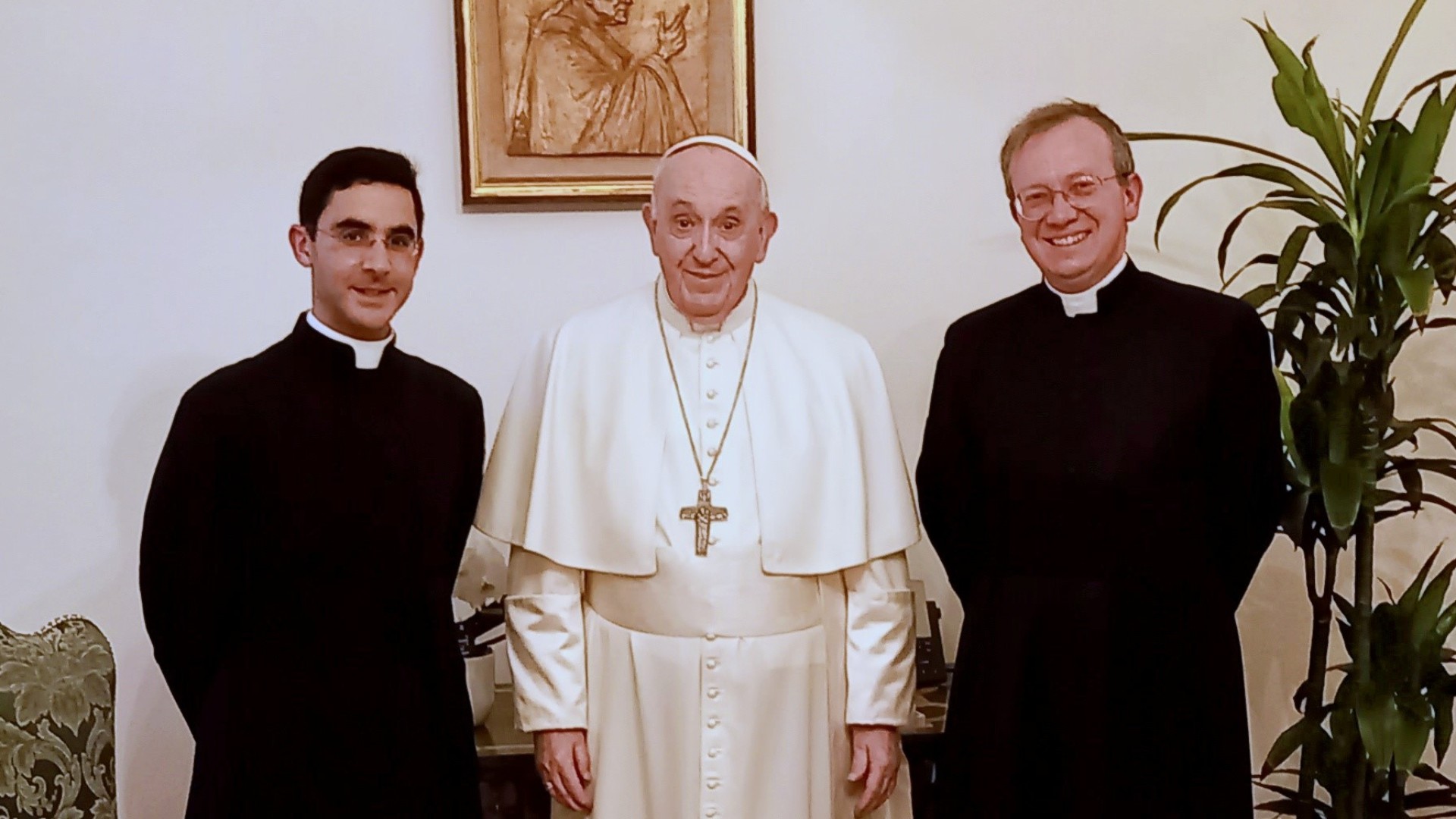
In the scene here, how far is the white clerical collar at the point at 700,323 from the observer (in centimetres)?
237

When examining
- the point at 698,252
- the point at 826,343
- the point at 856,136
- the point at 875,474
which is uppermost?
the point at 856,136

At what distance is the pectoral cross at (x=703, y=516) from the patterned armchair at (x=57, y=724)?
101 cm

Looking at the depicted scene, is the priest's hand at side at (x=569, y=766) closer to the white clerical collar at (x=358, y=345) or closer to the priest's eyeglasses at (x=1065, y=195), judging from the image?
the white clerical collar at (x=358, y=345)

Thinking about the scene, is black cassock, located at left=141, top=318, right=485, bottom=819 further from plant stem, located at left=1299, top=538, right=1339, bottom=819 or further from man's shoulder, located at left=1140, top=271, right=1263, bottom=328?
plant stem, located at left=1299, top=538, right=1339, bottom=819

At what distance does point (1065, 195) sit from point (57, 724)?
6.14 feet

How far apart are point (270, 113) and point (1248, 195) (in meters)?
2.48

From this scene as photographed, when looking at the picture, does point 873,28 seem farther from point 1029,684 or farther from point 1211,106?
point 1029,684

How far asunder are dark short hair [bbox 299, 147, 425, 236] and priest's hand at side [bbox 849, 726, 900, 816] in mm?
1292

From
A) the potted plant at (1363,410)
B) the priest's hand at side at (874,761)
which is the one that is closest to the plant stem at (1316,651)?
the potted plant at (1363,410)

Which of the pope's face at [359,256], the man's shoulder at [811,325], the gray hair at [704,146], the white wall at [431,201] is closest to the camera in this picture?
the pope's face at [359,256]

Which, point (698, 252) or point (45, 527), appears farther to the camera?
point (45, 527)

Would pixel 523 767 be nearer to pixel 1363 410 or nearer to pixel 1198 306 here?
pixel 1198 306

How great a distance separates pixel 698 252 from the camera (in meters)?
2.24

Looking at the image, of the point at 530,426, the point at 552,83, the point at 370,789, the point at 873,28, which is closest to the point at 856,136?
the point at 873,28
